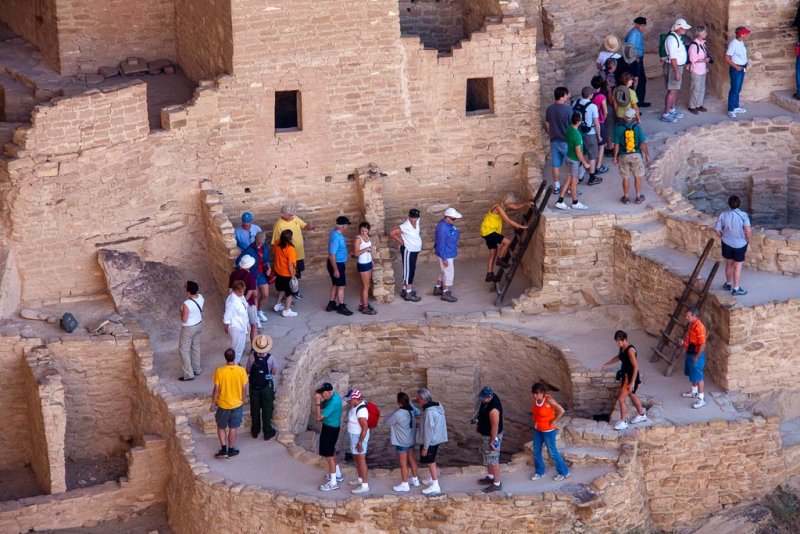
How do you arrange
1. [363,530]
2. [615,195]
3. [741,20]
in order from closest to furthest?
[363,530], [615,195], [741,20]

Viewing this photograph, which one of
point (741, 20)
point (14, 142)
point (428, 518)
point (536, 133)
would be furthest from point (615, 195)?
point (14, 142)

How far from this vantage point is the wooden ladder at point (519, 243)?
31.5 m

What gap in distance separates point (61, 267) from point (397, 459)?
18.8 ft

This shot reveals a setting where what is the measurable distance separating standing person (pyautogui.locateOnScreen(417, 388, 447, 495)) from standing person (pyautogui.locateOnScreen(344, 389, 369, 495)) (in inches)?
29.1

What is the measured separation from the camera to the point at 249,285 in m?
30.1

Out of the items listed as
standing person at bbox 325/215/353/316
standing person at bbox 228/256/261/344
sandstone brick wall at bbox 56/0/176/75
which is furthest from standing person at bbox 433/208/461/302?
sandstone brick wall at bbox 56/0/176/75

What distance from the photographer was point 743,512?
2948cm

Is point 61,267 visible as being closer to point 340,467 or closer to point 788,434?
point 340,467

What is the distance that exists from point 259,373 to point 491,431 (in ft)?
10.6

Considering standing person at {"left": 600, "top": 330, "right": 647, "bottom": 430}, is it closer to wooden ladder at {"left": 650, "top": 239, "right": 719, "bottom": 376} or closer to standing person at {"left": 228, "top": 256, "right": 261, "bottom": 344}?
wooden ladder at {"left": 650, "top": 239, "right": 719, "bottom": 376}

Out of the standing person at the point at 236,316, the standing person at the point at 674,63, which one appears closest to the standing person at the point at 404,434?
the standing person at the point at 236,316

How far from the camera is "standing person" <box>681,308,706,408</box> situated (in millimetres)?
29125

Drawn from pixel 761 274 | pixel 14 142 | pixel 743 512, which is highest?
pixel 14 142

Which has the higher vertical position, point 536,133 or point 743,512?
point 536,133
